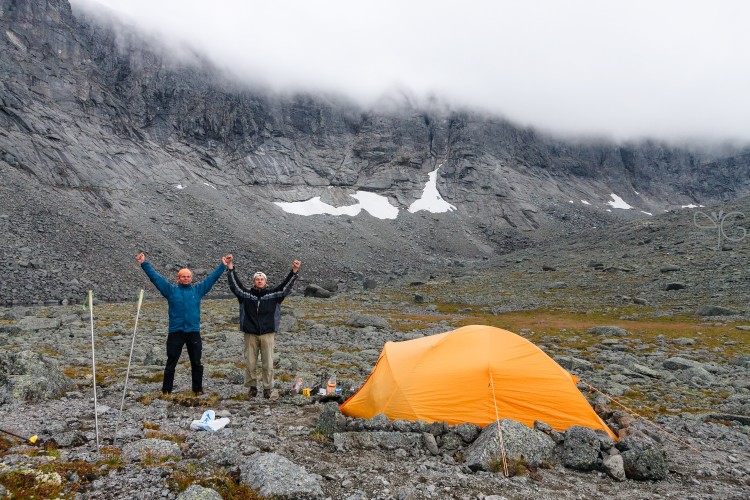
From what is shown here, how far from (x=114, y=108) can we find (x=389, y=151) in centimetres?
5618

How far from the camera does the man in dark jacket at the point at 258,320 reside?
10094 millimetres

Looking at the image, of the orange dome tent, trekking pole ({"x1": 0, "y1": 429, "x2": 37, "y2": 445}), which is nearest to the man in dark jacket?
the orange dome tent

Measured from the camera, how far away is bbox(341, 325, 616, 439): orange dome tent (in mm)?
8320

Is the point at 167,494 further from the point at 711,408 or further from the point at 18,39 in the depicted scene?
the point at 18,39

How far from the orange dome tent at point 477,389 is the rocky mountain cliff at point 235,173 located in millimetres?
40400

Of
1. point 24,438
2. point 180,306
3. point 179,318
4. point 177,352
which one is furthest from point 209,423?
point 180,306

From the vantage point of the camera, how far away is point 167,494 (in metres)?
4.95

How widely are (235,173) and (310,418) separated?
269 ft

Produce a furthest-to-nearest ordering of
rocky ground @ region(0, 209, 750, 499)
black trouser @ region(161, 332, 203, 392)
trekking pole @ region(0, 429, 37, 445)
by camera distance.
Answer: black trouser @ region(161, 332, 203, 392) < trekking pole @ region(0, 429, 37, 445) < rocky ground @ region(0, 209, 750, 499)

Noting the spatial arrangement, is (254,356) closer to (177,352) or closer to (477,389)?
→ (177,352)

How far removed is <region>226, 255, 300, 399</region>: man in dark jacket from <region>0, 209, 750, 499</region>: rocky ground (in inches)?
24.7

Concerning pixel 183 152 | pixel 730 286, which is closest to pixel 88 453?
pixel 730 286

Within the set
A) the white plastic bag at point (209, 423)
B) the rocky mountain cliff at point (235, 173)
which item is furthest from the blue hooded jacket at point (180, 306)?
the rocky mountain cliff at point (235, 173)

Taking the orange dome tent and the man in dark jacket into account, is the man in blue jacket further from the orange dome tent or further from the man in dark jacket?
the orange dome tent
